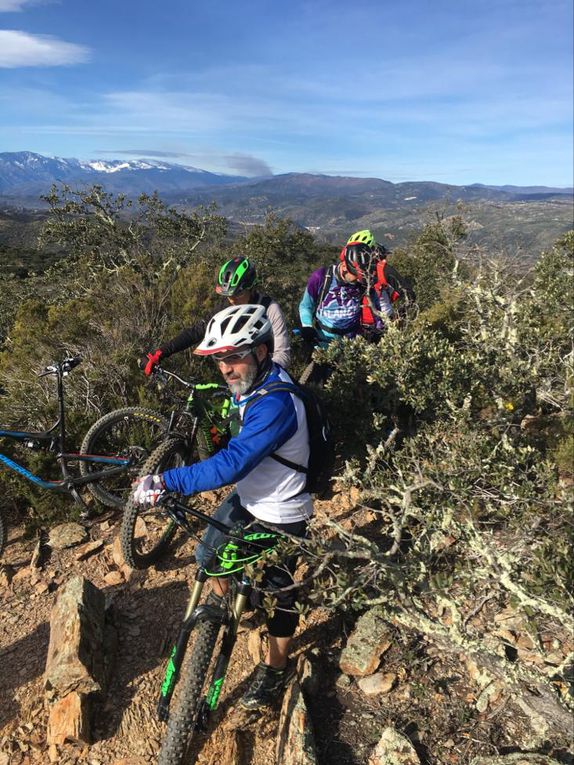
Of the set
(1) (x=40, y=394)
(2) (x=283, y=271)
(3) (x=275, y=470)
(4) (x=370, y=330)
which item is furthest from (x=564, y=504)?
(2) (x=283, y=271)

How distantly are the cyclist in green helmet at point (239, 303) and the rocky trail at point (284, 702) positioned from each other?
8.05ft

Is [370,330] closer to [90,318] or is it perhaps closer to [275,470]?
[275,470]

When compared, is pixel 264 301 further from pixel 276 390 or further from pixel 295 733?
pixel 295 733

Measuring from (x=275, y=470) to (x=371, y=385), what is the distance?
2.15 metres

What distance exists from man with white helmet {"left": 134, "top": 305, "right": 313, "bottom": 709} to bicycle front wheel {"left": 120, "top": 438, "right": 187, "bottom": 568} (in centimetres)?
120

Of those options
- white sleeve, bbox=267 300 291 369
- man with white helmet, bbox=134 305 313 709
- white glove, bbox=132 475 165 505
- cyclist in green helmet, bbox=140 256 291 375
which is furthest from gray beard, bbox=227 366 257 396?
white sleeve, bbox=267 300 291 369

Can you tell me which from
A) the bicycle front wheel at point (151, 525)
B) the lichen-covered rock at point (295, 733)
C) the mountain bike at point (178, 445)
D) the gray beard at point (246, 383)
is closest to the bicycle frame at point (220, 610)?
the lichen-covered rock at point (295, 733)

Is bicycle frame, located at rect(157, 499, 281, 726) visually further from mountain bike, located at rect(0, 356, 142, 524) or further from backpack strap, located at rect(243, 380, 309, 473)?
mountain bike, located at rect(0, 356, 142, 524)

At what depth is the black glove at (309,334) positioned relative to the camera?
597 cm

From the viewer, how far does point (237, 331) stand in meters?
2.96

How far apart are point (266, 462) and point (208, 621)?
3.73 ft

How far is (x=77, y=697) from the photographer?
128 inches

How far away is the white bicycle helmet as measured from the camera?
9.54 ft

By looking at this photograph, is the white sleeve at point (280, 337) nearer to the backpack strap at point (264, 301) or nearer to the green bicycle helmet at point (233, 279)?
the backpack strap at point (264, 301)
